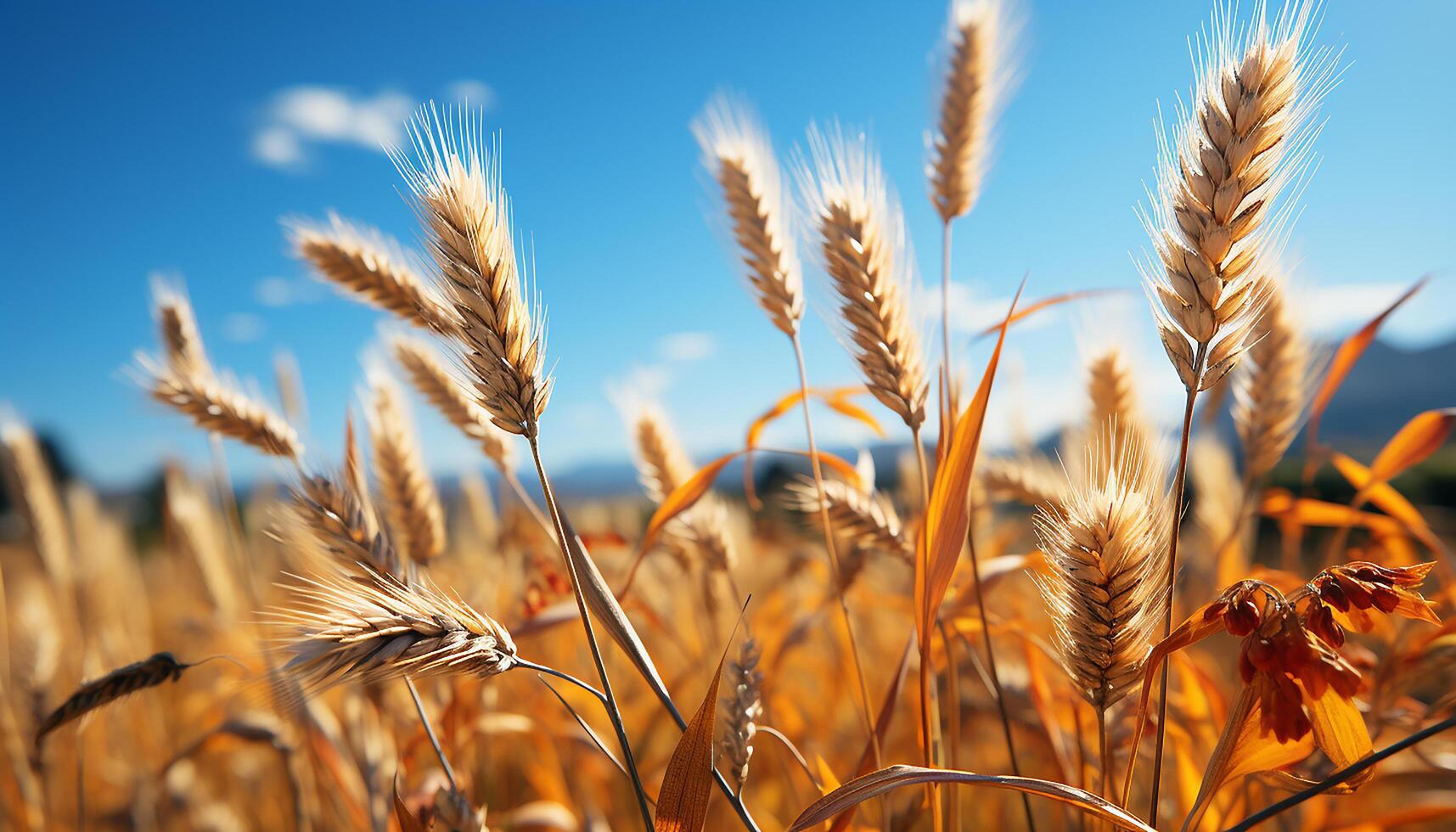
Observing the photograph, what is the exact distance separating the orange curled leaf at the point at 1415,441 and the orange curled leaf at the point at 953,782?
1180mm

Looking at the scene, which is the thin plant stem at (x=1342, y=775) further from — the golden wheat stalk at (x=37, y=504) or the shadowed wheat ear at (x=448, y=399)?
the golden wheat stalk at (x=37, y=504)

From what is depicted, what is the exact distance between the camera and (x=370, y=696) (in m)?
1.46

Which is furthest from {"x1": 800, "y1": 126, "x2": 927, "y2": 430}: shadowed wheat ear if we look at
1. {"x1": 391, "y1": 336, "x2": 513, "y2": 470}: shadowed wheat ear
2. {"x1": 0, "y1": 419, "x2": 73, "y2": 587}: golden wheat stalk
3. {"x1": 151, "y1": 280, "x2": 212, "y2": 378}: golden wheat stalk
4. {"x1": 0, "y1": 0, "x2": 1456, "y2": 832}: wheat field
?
{"x1": 0, "y1": 419, "x2": 73, "y2": 587}: golden wheat stalk

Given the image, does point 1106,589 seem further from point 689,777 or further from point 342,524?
point 342,524

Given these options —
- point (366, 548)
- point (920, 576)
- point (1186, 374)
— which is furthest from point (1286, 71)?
point (366, 548)

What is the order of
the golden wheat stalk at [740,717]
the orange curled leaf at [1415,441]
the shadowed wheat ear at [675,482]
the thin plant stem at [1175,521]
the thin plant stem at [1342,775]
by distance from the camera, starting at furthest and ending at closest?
the shadowed wheat ear at [675,482] < the orange curled leaf at [1415,441] < the golden wheat stalk at [740,717] < the thin plant stem at [1175,521] < the thin plant stem at [1342,775]

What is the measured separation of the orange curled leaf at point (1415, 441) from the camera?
1.45 m

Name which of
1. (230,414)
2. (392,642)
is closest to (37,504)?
(230,414)

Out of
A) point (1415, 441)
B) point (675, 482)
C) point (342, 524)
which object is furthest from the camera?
point (675, 482)

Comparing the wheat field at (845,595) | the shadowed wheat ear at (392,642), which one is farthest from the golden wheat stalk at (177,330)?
the shadowed wheat ear at (392,642)

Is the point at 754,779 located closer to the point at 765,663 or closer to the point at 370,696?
the point at 765,663

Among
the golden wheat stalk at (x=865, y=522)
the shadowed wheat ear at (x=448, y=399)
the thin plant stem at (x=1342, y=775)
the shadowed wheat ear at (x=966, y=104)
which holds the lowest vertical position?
the thin plant stem at (x=1342, y=775)

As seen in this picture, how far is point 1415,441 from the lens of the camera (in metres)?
1.48

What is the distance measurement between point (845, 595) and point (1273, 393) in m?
1.13
